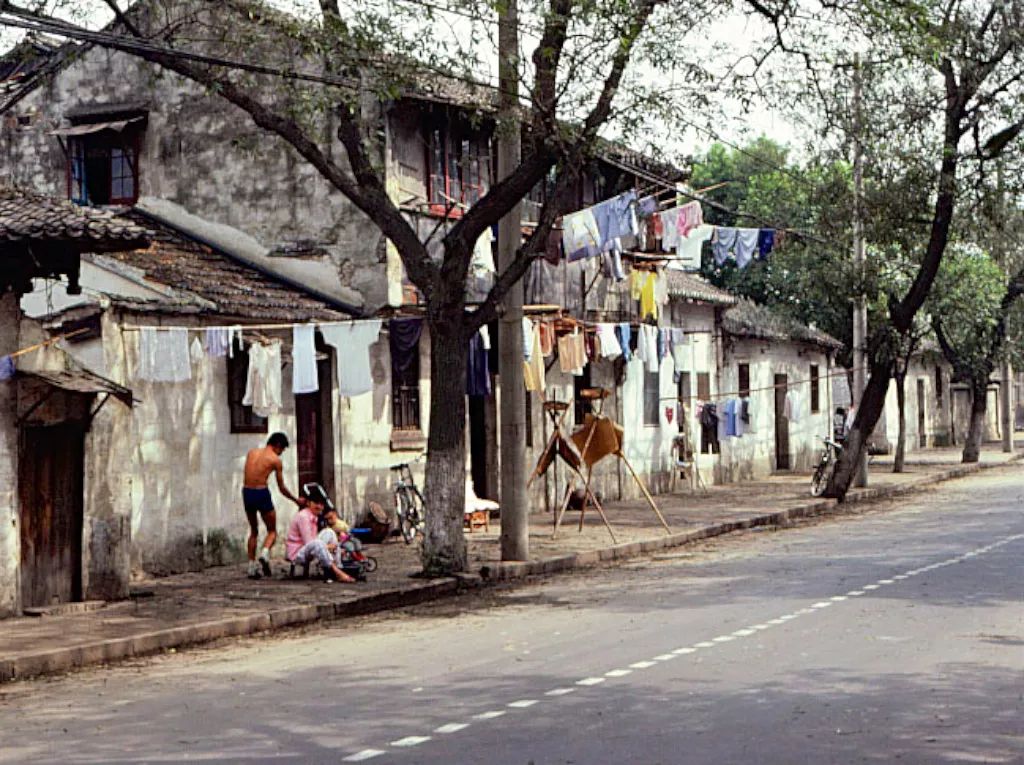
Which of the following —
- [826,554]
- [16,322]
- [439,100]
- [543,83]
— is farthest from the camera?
[439,100]

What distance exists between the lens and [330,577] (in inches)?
658

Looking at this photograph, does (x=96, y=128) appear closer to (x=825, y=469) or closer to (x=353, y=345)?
(x=353, y=345)

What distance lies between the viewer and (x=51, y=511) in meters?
15.0

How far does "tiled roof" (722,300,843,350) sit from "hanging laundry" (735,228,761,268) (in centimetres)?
822

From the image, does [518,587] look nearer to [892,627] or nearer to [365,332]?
[365,332]

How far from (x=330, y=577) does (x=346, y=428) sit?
212 inches

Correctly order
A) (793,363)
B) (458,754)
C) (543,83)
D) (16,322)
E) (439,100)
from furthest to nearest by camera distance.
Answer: (793,363) → (439,100) → (543,83) → (16,322) → (458,754)

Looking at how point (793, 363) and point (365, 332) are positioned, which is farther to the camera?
point (793, 363)

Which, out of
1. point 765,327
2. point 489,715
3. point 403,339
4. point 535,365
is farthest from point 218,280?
point 765,327

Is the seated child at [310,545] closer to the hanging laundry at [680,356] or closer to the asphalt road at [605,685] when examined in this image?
the asphalt road at [605,685]

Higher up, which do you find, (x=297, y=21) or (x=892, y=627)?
(x=297, y=21)

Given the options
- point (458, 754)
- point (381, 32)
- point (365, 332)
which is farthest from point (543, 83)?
point (458, 754)

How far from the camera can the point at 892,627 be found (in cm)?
Result: 1194

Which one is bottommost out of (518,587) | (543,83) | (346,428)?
(518,587)
